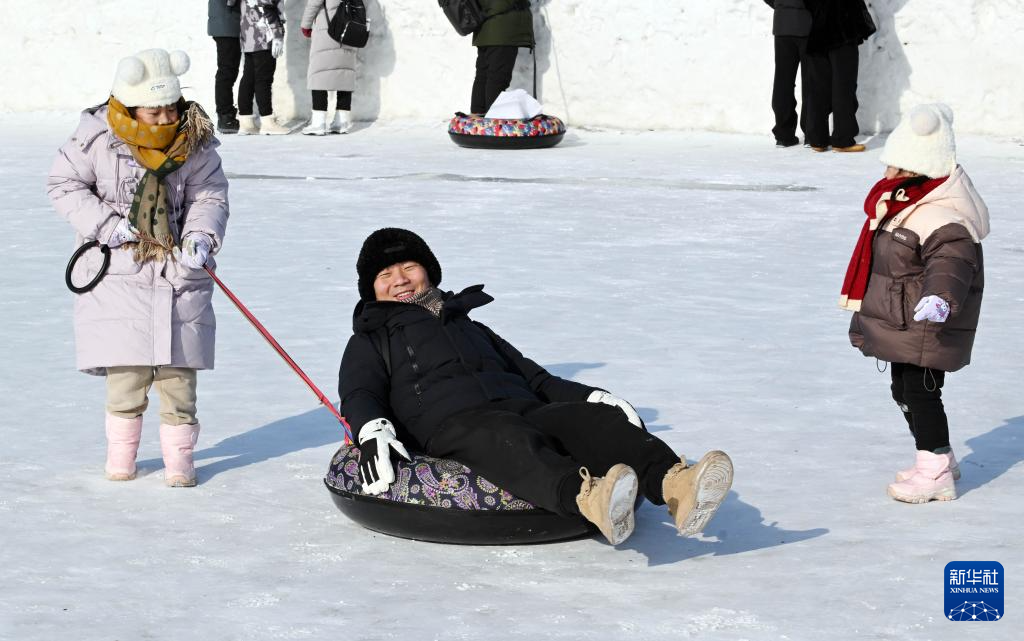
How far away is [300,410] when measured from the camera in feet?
17.9

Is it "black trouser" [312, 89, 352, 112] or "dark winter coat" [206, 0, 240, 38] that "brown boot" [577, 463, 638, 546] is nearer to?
"black trouser" [312, 89, 352, 112]

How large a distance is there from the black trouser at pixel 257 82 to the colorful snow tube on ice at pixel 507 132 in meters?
2.32

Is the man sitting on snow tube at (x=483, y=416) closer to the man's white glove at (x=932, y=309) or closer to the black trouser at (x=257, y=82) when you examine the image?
the man's white glove at (x=932, y=309)

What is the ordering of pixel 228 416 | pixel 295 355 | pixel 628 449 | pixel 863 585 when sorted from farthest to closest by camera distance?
1. pixel 295 355
2. pixel 228 416
3. pixel 628 449
4. pixel 863 585

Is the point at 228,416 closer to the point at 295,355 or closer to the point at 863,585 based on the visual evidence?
the point at 295,355

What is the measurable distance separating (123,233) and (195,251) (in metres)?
0.21

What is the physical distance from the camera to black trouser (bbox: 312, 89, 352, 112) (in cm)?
1580

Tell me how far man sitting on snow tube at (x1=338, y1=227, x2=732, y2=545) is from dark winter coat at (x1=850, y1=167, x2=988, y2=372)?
29.9 inches

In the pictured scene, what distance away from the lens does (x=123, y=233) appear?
14.7 feet

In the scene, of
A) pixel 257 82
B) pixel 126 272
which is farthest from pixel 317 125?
pixel 126 272

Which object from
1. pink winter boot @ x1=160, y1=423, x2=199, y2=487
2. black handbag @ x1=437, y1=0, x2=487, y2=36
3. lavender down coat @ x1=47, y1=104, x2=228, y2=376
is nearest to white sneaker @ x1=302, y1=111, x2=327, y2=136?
black handbag @ x1=437, y1=0, x2=487, y2=36

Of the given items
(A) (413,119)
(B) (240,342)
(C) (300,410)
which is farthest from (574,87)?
(C) (300,410)

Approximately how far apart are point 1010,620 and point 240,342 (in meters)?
3.92

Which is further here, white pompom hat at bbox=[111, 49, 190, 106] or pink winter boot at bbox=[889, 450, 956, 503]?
white pompom hat at bbox=[111, 49, 190, 106]
